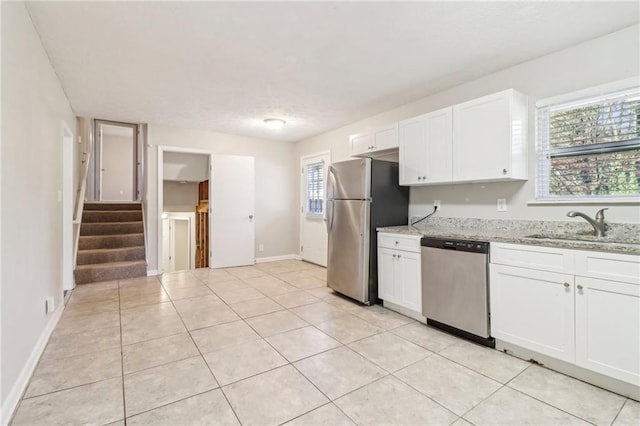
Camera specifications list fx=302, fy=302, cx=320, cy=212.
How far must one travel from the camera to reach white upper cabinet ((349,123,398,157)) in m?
3.62

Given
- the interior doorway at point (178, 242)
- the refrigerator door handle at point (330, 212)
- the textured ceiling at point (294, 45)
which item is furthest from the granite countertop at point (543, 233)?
the interior doorway at point (178, 242)

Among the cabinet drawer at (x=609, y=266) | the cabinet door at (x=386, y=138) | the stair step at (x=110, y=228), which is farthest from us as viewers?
the stair step at (x=110, y=228)

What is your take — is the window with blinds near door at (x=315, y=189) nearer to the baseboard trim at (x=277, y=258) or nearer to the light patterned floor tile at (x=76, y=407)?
the baseboard trim at (x=277, y=258)

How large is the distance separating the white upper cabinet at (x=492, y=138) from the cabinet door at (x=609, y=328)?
41.4 inches

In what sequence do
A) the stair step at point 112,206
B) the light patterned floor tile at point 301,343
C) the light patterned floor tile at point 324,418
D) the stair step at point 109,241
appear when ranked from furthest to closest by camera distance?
the stair step at point 112,206, the stair step at point 109,241, the light patterned floor tile at point 301,343, the light patterned floor tile at point 324,418

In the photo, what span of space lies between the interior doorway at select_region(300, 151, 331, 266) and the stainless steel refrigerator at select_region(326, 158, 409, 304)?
1.54m

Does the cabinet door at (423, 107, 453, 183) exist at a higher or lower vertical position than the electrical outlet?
Result: higher

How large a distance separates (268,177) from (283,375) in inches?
171

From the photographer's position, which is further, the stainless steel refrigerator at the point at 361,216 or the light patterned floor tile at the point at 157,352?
the stainless steel refrigerator at the point at 361,216

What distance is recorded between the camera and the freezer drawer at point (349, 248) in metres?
3.37

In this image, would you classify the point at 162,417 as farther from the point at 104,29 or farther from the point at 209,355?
the point at 104,29

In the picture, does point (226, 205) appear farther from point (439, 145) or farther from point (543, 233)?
Answer: point (543, 233)

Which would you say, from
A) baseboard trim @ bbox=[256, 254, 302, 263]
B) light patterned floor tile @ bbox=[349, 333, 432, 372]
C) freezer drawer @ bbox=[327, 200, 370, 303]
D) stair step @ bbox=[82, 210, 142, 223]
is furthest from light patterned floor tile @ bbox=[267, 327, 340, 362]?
stair step @ bbox=[82, 210, 142, 223]

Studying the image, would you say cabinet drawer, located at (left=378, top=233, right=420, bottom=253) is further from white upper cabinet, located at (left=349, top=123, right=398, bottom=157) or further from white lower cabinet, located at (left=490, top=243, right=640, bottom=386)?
white upper cabinet, located at (left=349, top=123, right=398, bottom=157)
